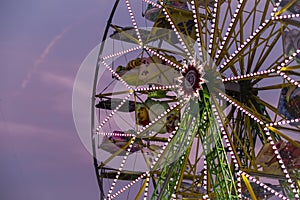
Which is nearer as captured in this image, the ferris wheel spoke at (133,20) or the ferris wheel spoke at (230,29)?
the ferris wheel spoke at (230,29)

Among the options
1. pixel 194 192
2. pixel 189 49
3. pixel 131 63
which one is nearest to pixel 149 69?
pixel 131 63

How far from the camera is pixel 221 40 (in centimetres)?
1251

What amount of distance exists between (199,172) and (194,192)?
2.10 ft

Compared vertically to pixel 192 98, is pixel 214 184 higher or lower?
lower

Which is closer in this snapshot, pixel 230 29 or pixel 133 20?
pixel 230 29

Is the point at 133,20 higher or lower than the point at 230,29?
higher

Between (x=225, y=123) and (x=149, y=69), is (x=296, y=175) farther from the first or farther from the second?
(x=149, y=69)

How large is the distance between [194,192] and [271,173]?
251 centimetres

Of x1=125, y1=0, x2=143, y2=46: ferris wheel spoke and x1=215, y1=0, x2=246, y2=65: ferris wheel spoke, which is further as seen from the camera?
x1=125, y1=0, x2=143, y2=46: ferris wheel spoke

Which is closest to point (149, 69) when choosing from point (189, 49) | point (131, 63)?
point (131, 63)

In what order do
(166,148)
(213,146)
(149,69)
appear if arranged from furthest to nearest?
1. (149,69)
2. (166,148)
3. (213,146)

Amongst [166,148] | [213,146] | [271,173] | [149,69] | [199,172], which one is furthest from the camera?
[149,69]

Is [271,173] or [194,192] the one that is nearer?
[271,173]

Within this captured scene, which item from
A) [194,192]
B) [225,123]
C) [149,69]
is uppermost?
[149,69]
